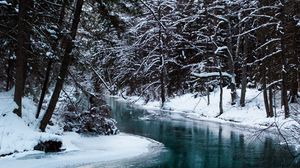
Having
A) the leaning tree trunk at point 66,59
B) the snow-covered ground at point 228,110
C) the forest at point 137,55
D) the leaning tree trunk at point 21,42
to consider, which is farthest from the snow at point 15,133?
the snow-covered ground at point 228,110

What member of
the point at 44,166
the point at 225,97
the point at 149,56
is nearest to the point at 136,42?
the point at 149,56

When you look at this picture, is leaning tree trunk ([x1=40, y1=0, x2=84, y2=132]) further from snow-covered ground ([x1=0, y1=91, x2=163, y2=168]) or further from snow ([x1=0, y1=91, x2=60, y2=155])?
snow ([x1=0, y1=91, x2=60, y2=155])

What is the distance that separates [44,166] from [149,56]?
30557 millimetres

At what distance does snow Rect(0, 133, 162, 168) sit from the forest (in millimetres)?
1123

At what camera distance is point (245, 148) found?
822 inches

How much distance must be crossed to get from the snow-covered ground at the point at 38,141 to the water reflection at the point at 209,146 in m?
1.67

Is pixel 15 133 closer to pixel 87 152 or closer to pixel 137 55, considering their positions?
pixel 87 152

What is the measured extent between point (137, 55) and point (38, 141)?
30.9 metres

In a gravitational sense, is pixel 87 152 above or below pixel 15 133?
below

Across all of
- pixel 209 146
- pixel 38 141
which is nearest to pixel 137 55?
pixel 209 146

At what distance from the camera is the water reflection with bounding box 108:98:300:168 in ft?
56.9

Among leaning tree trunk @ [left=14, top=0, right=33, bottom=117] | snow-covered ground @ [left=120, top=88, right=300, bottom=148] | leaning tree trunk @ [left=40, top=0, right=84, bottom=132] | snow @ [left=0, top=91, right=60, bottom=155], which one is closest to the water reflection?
snow-covered ground @ [left=120, top=88, right=300, bottom=148]

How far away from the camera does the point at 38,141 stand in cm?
1722

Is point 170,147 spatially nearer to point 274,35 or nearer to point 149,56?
point 274,35
